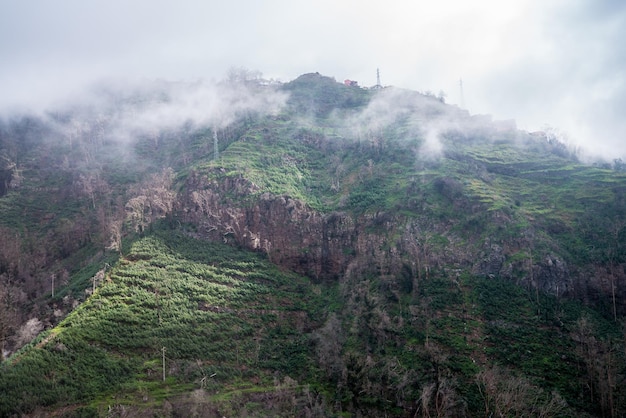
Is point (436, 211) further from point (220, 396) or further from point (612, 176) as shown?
point (220, 396)

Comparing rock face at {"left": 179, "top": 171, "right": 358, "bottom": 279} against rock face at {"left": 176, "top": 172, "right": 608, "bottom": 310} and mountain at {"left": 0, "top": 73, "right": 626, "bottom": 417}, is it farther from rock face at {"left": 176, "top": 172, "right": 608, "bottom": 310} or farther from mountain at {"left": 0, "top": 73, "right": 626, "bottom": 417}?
mountain at {"left": 0, "top": 73, "right": 626, "bottom": 417}

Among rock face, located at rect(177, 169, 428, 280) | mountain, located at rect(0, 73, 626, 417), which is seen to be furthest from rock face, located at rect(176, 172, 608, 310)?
mountain, located at rect(0, 73, 626, 417)

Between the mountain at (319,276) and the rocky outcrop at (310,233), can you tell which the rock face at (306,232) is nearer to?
the rocky outcrop at (310,233)

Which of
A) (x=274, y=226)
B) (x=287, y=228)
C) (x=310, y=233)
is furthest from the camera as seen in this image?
(x=310, y=233)

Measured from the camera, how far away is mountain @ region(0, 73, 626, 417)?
47031 mm

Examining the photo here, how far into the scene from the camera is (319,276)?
73125mm

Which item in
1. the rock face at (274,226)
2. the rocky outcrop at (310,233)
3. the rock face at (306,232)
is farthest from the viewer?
the rock face at (274,226)

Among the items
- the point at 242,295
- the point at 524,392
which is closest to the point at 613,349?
the point at 524,392

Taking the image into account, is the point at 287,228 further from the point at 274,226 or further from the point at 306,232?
the point at 306,232

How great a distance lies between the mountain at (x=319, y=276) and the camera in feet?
154

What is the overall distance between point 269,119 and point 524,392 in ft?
266

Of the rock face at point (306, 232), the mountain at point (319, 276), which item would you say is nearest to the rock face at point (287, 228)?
the rock face at point (306, 232)

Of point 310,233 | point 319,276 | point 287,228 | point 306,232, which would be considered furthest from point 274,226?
point 319,276

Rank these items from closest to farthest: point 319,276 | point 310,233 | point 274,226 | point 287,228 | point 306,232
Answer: point 319,276
point 274,226
point 287,228
point 306,232
point 310,233
